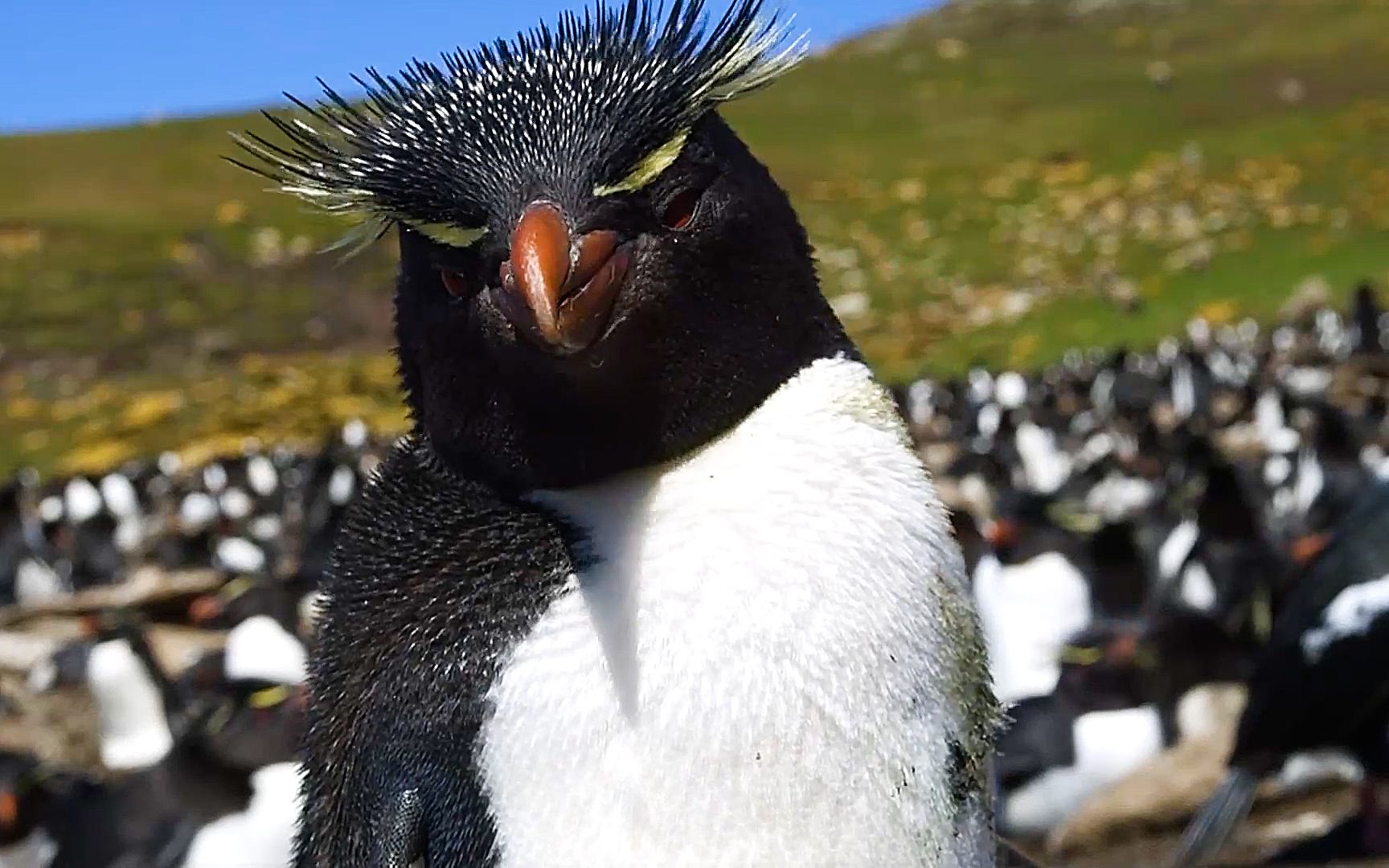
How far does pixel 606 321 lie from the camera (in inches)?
63.5

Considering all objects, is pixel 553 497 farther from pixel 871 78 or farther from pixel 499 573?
pixel 871 78

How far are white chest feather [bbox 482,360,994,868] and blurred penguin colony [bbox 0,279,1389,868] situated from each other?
636mm

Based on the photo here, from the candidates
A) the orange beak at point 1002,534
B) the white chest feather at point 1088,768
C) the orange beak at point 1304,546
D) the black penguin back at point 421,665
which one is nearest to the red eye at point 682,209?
the black penguin back at point 421,665

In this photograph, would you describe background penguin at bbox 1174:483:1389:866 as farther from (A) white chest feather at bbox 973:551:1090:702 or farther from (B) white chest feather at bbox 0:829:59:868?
(B) white chest feather at bbox 0:829:59:868

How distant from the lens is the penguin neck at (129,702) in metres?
7.81

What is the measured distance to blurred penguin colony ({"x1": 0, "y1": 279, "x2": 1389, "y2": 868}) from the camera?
15.9 feet

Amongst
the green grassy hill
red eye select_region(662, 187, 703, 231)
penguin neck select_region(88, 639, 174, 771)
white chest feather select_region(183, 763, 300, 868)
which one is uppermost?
red eye select_region(662, 187, 703, 231)

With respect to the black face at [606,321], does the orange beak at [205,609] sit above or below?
below

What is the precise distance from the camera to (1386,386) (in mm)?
15430

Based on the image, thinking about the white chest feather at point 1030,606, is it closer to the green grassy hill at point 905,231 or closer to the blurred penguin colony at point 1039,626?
the blurred penguin colony at point 1039,626

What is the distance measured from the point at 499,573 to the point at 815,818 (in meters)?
0.47

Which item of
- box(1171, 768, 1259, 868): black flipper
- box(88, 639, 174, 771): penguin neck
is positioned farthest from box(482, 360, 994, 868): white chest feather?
box(88, 639, 174, 771): penguin neck

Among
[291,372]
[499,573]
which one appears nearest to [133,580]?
[499,573]

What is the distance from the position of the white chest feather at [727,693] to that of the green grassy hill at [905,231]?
49.3 feet
